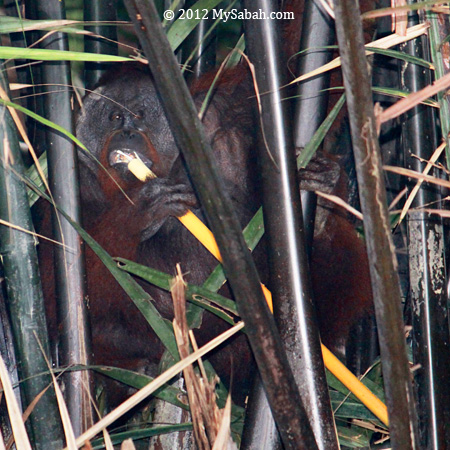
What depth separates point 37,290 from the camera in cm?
102

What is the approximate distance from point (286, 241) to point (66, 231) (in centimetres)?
50

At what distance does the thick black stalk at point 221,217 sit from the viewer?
0.58 metres

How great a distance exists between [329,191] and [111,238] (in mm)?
707

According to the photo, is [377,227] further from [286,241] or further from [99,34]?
[99,34]

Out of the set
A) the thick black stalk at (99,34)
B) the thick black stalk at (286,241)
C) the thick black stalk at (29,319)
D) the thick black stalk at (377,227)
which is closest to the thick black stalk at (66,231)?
Result: the thick black stalk at (29,319)

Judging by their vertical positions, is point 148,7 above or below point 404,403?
above

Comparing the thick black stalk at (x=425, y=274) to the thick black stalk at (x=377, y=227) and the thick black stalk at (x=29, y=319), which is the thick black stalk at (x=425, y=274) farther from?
the thick black stalk at (x=29, y=319)

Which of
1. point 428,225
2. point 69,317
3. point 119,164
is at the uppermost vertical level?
point 119,164

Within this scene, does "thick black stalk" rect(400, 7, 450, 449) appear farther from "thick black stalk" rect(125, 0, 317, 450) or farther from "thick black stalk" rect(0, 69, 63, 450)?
Answer: "thick black stalk" rect(0, 69, 63, 450)

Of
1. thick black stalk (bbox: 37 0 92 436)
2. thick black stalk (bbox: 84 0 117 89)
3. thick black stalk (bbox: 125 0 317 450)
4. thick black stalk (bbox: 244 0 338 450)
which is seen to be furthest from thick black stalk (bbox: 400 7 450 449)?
thick black stalk (bbox: 84 0 117 89)

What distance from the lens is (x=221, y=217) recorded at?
604 mm

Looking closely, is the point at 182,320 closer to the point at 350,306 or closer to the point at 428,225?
the point at 428,225

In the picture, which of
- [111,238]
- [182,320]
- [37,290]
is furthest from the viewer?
[111,238]

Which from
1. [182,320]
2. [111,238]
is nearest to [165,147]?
[111,238]
